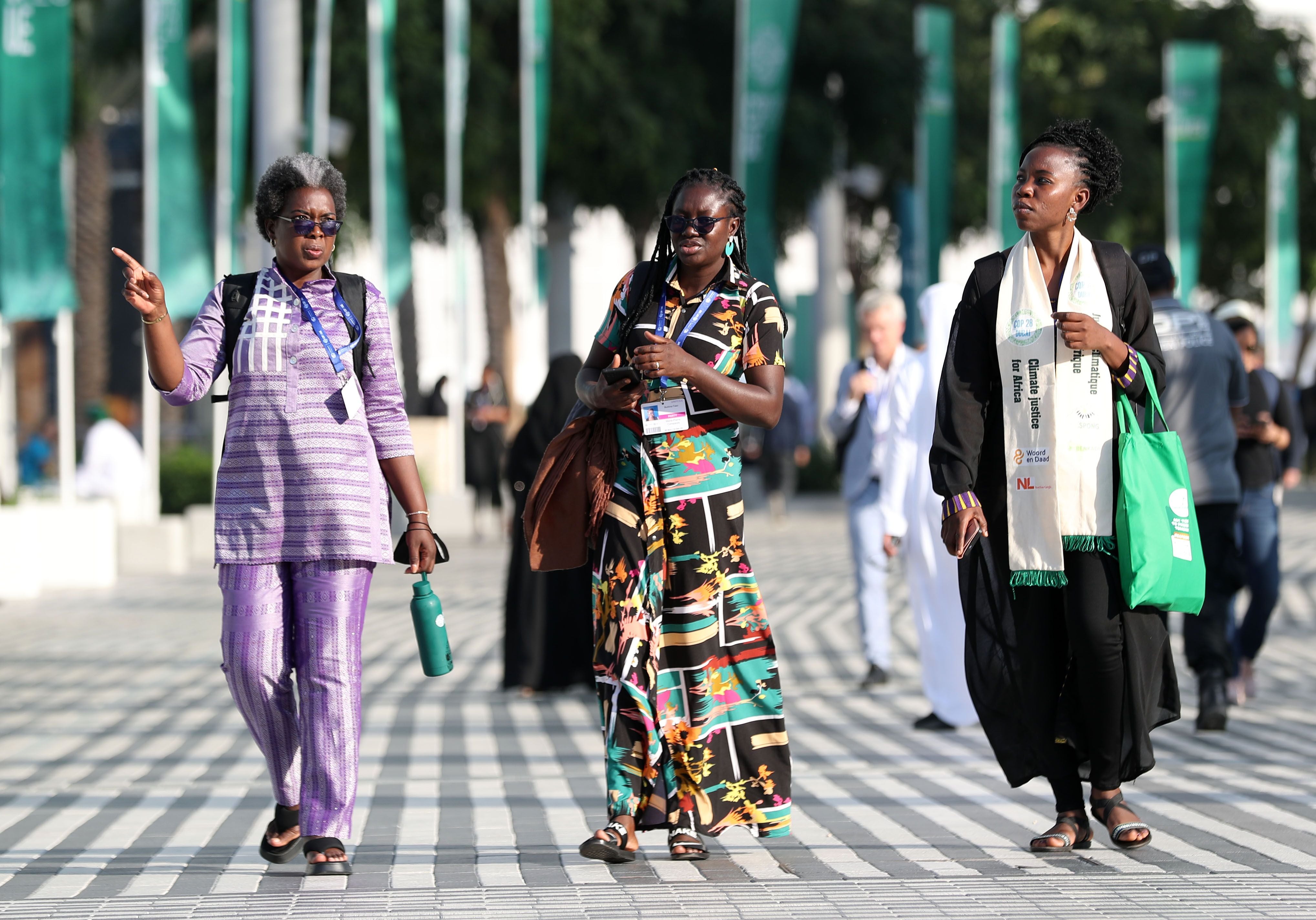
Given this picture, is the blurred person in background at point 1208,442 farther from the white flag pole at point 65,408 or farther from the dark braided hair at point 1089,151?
the white flag pole at point 65,408

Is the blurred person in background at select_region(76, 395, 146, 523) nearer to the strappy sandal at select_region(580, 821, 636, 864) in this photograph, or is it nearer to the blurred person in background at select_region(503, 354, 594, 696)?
the blurred person in background at select_region(503, 354, 594, 696)

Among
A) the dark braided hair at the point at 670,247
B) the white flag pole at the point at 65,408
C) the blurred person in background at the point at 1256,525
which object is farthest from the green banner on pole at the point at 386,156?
the dark braided hair at the point at 670,247

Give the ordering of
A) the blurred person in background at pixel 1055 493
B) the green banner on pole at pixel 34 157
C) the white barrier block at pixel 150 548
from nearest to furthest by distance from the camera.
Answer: the blurred person in background at pixel 1055 493 → the green banner on pole at pixel 34 157 → the white barrier block at pixel 150 548

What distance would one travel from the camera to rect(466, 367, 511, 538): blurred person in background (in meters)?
23.0

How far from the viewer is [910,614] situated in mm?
14266

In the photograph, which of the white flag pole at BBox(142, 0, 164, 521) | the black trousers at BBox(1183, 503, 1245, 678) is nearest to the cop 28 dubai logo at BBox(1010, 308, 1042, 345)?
the black trousers at BBox(1183, 503, 1245, 678)

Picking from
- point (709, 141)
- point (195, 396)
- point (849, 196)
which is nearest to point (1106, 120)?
point (849, 196)

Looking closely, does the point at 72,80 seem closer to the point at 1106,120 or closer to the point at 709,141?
the point at 709,141

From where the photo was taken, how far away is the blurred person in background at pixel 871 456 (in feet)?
32.0

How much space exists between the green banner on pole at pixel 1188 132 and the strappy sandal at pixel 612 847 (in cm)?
2537

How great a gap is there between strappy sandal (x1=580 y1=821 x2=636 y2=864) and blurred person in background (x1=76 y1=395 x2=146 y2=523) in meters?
13.5

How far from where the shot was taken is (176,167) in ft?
58.6

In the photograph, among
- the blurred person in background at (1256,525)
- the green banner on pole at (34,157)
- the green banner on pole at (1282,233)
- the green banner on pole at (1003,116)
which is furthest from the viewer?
the green banner on pole at (1282,233)

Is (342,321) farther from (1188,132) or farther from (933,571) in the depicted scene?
(1188,132)
